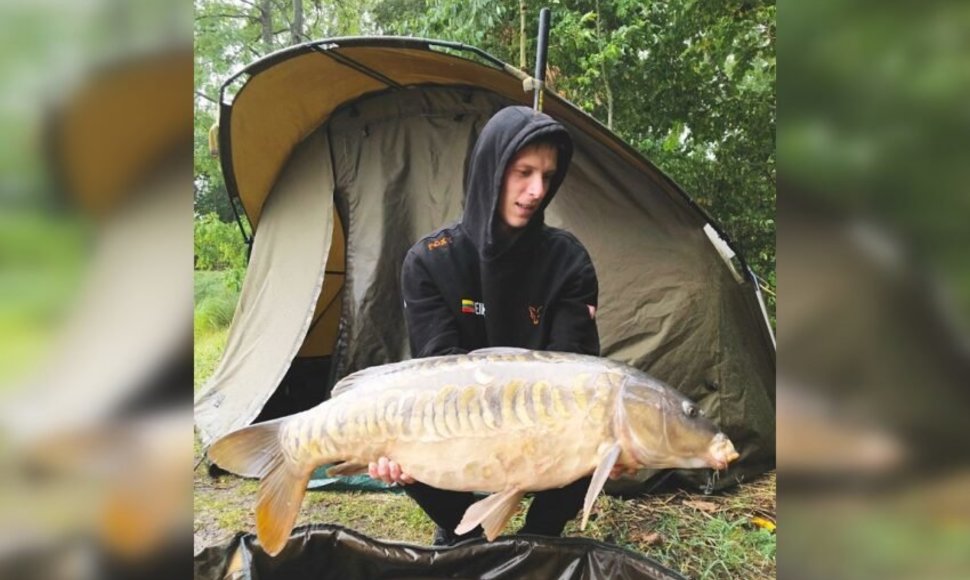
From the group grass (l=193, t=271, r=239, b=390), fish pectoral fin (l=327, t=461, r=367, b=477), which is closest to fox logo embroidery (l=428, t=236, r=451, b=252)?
fish pectoral fin (l=327, t=461, r=367, b=477)

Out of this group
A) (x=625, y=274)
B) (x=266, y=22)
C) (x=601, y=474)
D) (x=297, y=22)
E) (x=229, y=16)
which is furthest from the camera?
(x=297, y=22)

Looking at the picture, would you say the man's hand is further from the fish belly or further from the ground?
the ground

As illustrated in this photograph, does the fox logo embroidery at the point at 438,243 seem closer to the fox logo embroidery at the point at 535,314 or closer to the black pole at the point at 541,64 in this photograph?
the fox logo embroidery at the point at 535,314

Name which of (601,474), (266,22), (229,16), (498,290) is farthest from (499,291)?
(266,22)

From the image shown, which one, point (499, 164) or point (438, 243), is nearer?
point (499, 164)

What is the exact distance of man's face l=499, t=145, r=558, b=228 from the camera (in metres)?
1.39

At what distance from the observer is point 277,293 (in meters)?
2.63

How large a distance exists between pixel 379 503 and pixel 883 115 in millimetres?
2153

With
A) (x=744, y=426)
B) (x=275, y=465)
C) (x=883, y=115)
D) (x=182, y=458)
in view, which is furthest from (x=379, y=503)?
(x=883, y=115)

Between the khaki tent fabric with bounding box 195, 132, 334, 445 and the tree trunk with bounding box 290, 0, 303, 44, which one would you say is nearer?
the khaki tent fabric with bounding box 195, 132, 334, 445

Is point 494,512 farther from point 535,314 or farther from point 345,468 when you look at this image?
point 535,314

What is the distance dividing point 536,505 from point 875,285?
4.39 feet

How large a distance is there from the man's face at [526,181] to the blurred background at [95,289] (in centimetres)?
106

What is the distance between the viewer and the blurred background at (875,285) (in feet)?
1.00
